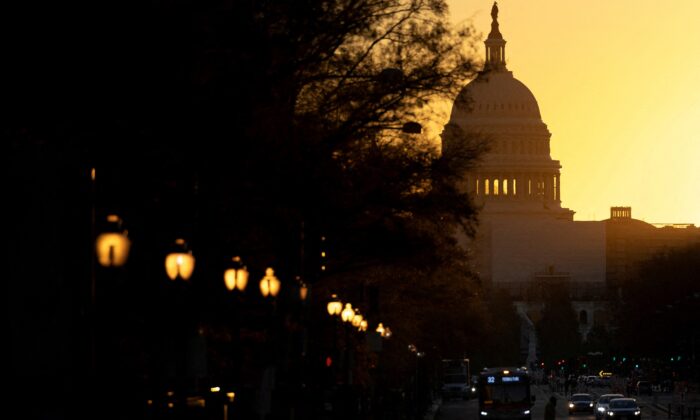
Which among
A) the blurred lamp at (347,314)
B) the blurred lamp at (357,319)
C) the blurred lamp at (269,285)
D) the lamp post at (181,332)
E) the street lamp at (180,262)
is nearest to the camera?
the street lamp at (180,262)

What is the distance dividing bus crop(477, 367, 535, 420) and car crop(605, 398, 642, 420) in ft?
12.9

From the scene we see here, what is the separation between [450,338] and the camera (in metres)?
119

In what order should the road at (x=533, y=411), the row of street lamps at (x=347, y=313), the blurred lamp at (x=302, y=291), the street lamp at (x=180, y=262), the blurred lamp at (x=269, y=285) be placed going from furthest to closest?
the road at (x=533, y=411)
the row of street lamps at (x=347, y=313)
the blurred lamp at (x=302, y=291)
the blurred lamp at (x=269, y=285)
the street lamp at (x=180, y=262)

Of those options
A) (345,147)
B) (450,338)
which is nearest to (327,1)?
(345,147)

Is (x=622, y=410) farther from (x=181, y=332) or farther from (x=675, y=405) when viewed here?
(x=181, y=332)

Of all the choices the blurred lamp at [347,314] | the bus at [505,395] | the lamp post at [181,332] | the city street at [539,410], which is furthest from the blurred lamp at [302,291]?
the city street at [539,410]

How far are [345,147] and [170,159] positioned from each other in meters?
13.0

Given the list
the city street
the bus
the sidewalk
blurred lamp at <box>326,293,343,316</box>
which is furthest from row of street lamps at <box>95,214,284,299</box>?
the city street

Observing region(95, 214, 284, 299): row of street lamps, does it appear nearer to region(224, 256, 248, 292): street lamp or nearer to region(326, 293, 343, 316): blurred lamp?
region(224, 256, 248, 292): street lamp

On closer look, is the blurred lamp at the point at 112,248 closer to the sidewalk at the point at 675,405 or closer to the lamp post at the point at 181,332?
the lamp post at the point at 181,332

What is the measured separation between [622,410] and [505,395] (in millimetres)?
7208

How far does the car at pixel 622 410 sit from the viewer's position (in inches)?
3300

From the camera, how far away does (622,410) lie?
8469 centimetres

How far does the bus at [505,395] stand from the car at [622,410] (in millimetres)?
3928
